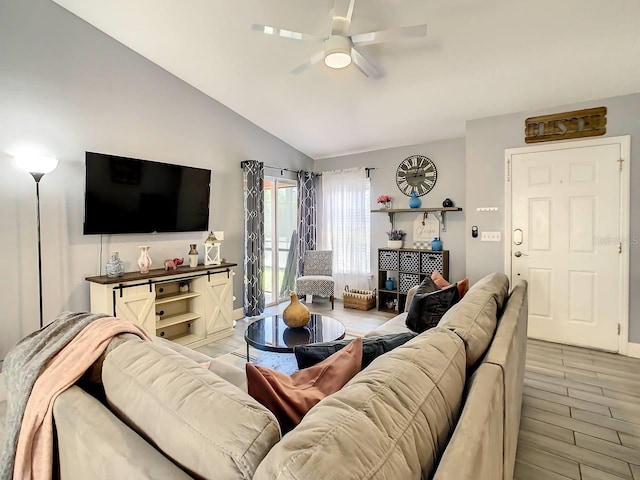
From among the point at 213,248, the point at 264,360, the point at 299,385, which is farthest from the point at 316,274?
the point at 299,385

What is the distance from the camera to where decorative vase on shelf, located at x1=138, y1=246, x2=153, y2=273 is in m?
3.39

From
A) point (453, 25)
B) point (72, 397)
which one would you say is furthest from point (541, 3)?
point (72, 397)

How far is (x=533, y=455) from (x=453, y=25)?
9.74ft

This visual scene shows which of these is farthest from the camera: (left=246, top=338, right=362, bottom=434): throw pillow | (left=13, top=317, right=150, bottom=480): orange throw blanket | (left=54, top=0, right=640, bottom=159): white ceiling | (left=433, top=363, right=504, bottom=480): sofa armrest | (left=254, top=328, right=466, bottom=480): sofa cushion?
(left=54, top=0, right=640, bottom=159): white ceiling

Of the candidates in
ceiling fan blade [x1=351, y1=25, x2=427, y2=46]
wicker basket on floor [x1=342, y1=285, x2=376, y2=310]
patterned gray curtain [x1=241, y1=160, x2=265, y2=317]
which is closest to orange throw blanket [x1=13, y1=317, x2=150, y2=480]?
ceiling fan blade [x1=351, y1=25, x2=427, y2=46]

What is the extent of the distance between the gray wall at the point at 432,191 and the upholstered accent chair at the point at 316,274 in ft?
2.38

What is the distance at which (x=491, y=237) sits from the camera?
3.84 m

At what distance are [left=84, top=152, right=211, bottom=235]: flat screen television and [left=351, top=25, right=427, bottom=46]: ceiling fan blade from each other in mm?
2466

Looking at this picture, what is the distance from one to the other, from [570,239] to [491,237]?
0.74 metres

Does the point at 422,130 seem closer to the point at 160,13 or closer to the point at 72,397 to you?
the point at 160,13

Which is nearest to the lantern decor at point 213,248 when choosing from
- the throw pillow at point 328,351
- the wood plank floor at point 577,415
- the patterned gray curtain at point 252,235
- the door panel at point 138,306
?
the patterned gray curtain at point 252,235

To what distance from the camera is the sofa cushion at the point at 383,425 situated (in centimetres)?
57

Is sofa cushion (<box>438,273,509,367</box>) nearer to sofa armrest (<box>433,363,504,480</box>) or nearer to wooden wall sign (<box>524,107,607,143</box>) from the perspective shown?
sofa armrest (<box>433,363,504,480</box>)

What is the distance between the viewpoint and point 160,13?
2.89 m
